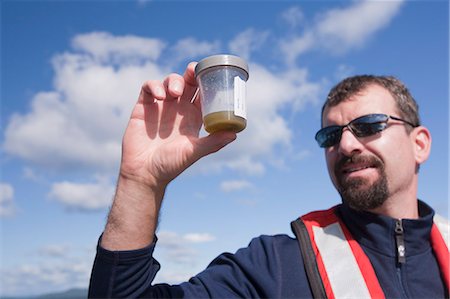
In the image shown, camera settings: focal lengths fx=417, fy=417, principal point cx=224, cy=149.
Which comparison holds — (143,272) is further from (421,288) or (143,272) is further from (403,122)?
(403,122)

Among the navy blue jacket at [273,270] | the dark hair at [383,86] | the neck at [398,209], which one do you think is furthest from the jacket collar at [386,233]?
the dark hair at [383,86]

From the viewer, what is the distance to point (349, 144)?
4121 mm

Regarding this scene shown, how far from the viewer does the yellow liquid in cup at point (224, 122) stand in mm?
2531

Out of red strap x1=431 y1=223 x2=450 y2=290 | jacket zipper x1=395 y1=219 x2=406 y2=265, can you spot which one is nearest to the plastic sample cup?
jacket zipper x1=395 y1=219 x2=406 y2=265

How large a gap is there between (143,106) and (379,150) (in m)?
2.42

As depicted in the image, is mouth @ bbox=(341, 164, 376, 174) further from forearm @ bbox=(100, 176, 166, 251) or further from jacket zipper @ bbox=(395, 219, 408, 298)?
forearm @ bbox=(100, 176, 166, 251)

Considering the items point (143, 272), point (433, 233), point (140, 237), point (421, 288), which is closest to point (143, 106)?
point (140, 237)

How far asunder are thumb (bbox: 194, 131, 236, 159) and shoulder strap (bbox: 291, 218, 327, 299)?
140 centimetres

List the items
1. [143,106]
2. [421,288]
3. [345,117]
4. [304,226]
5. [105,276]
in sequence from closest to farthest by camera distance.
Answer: [105,276]
[143,106]
[421,288]
[304,226]
[345,117]

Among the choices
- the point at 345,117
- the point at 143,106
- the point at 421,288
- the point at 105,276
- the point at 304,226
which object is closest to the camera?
the point at 105,276

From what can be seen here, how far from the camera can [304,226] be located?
12.8ft

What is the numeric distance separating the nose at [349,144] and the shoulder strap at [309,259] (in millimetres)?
833

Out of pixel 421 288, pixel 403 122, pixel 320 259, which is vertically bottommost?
pixel 421 288

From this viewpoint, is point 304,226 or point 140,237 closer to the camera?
point 140,237
